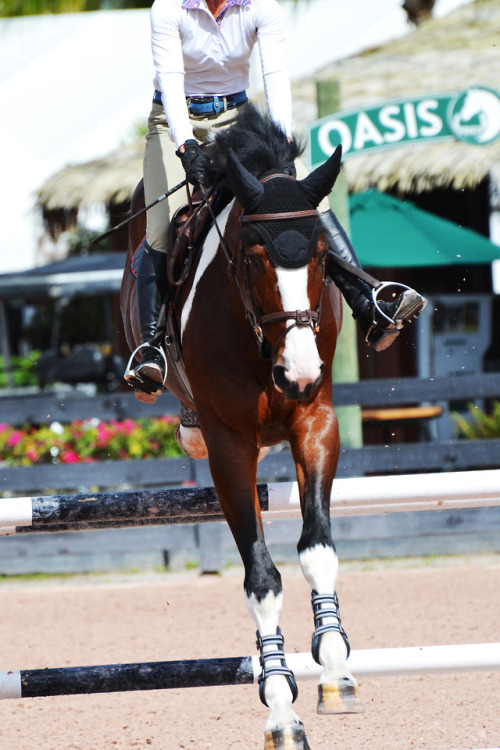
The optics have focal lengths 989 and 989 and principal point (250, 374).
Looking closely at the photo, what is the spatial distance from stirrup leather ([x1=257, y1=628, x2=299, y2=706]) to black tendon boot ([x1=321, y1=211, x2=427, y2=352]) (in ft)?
4.07

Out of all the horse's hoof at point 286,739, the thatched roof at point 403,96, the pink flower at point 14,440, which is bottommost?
the horse's hoof at point 286,739

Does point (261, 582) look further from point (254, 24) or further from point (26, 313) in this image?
point (26, 313)

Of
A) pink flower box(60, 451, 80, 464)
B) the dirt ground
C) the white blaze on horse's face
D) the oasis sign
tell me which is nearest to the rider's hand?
the white blaze on horse's face

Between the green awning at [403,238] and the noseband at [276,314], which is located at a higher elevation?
the green awning at [403,238]

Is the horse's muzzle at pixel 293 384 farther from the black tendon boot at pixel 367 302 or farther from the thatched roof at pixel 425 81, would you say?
the thatched roof at pixel 425 81

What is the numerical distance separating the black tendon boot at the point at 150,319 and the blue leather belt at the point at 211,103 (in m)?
0.70

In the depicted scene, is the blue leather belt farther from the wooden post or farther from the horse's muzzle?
the wooden post

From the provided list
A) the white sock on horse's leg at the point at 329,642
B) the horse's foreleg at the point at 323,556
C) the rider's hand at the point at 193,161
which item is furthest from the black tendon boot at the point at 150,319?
the white sock on horse's leg at the point at 329,642

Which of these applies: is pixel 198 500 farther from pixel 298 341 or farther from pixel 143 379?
pixel 298 341

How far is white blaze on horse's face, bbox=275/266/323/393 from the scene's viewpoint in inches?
126

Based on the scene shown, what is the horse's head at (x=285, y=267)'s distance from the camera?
3227 mm

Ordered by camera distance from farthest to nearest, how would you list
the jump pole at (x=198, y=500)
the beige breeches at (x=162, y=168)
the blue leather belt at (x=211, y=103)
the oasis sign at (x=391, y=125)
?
the oasis sign at (x=391, y=125), the blue leather belt at (x=211, y=103), the beige breeches at (x=162, y=168), the jump pole at (x=198, y=500)

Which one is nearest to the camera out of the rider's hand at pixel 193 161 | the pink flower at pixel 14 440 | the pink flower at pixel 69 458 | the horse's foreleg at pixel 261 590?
the horse's foreleg at pixel 261 590

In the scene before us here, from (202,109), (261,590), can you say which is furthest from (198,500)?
(202,109)
